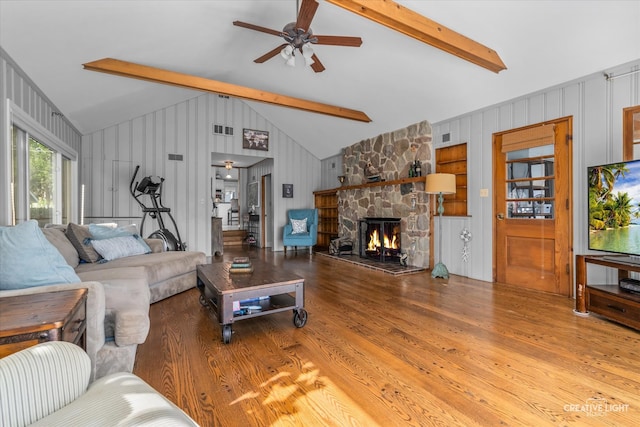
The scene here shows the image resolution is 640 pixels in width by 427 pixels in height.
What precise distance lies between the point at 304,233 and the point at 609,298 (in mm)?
5322

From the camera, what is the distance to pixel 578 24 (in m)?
2.88

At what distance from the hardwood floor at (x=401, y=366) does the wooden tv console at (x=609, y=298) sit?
0.33 ft

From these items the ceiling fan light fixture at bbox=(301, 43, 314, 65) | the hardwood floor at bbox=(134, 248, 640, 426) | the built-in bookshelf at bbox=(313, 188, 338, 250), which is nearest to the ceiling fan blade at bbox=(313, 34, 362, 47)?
the ceiling fan light fixture at bbox=(301, 43, 314, 65)

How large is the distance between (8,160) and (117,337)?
7.14 ft

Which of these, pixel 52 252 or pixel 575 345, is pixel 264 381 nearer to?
pixel 52 252

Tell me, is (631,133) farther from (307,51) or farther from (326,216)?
(326,216)

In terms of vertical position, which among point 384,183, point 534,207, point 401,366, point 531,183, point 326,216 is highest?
point 384,183

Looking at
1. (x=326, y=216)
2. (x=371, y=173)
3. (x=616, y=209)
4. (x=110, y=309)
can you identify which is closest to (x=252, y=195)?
(x=326, y=216)

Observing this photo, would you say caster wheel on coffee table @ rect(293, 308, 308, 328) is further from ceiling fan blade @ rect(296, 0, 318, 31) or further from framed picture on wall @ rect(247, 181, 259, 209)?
framed picture on wall @ rect(247, 181, 259, 209)

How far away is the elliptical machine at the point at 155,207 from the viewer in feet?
18.5

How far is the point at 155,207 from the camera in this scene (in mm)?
5992

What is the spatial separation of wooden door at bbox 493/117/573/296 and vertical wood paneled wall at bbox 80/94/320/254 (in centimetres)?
505

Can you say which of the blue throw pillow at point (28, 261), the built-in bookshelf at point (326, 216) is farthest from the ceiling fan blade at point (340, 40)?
the built-in bookshelf at point (326, 216)

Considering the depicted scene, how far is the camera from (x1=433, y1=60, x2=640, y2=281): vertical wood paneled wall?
3.11m
